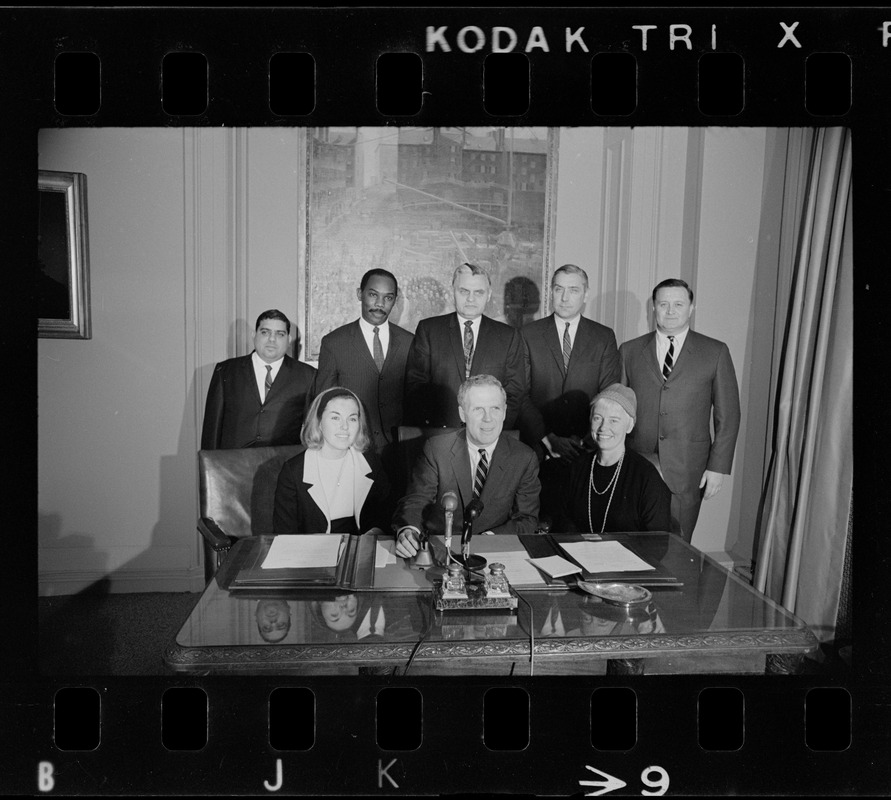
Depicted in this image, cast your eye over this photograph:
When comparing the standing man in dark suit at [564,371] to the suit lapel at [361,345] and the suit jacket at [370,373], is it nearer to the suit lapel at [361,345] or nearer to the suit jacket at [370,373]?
the suit jacket at [370,373]

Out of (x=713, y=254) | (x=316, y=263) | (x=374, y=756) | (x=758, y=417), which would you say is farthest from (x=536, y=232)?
(x=374, y=756)

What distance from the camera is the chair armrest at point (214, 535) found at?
123 inches

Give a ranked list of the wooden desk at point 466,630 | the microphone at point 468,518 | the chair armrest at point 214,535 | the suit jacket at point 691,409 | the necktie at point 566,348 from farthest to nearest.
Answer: the necktie at point 566,348, the suit jacket at point 691,409, the chair armrest at point 214,535, the microphone at point 468,518, the wooden desk at point 466,630

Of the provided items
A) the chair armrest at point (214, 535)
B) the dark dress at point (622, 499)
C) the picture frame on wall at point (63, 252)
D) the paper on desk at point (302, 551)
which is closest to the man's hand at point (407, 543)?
the paper on desk at point (302, 551)

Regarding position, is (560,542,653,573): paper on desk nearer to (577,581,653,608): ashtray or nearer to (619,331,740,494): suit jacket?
(577,581,653,608): ashtray

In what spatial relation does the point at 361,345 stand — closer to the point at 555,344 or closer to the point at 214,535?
the point at 555,344

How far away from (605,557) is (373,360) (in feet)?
5.59

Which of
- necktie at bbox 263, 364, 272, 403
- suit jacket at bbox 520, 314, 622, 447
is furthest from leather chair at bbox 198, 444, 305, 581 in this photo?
suit jacket at bbox 520, 314, 622, 447

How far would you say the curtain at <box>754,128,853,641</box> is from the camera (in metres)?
3.20

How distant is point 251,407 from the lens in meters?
3.95

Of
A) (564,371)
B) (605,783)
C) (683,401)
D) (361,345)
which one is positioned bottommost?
(605,783)

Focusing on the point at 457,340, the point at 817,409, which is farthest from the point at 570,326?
the point at 817,409

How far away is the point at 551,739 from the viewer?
260 cm

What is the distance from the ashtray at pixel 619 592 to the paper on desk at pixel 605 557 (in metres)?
0.10
